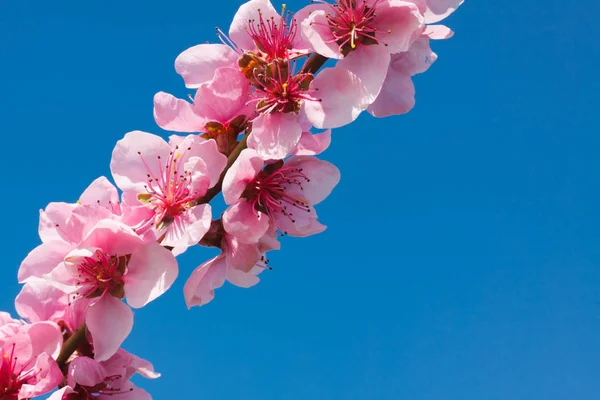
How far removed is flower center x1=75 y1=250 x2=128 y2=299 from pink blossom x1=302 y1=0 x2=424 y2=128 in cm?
92

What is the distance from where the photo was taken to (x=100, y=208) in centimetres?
253

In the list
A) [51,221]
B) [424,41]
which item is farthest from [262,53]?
[51,221]

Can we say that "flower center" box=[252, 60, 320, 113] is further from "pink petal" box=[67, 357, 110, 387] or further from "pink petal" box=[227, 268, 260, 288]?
"pink petal" box=[67, 357, 110, 387]

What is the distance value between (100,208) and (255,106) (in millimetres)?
713

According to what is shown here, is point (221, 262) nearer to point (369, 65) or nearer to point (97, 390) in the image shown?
point (97, 390)

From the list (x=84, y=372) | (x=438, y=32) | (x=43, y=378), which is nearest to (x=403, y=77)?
(x=438, y=32)

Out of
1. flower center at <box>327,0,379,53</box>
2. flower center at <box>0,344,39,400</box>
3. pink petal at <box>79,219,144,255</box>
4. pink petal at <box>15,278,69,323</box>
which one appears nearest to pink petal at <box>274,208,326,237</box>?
pink petal at <box>79,219,144,255</box>

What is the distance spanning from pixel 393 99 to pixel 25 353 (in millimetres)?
1785

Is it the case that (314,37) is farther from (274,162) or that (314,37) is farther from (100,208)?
(100,208)

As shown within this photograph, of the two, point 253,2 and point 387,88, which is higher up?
point 253,2

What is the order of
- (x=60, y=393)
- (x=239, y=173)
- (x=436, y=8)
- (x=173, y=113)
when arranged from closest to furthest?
1. (x=60, y=393)
2. (x=239, y=173)
3. (x=436, y=8)
4. (x=173, y=113)

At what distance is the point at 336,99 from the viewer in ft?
8.47

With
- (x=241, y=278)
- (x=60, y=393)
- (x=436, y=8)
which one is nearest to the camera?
(x=60, y=393)

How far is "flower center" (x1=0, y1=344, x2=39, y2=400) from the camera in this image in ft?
8.68
